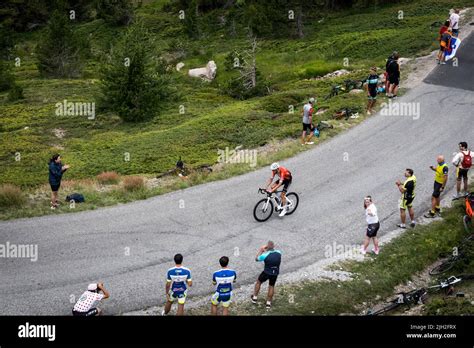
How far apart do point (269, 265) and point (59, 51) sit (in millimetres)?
54392

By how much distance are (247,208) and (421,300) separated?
6.94 meters

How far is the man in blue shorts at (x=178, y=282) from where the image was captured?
1351 cm

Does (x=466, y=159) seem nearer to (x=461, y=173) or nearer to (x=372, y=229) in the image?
(x=461, y=173)

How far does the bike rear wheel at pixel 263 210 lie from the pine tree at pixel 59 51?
48495mm

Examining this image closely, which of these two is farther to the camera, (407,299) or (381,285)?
(381,285)

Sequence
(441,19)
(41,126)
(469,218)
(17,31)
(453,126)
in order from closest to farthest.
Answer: (469,218) < (453,126) < (41,126) < (441,19) < (17,31)

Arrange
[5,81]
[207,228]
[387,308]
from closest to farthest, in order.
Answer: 1. [387,308]
2. [207,228]
3. [5,81]

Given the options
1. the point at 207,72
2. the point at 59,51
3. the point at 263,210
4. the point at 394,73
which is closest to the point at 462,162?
the point at 263,210

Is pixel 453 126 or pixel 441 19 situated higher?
pixel 441 19

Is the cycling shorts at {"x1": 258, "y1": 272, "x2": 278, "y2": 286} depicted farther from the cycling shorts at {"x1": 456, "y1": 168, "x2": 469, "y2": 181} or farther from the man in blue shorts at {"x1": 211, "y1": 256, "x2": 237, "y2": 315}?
the cycling shorts at {"x1": 456, "y1": 168, "x2": 469, "y2": 181}

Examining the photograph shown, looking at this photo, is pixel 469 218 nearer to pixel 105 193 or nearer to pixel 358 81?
pixel 105 193

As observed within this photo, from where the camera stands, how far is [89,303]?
13328 millimetres
